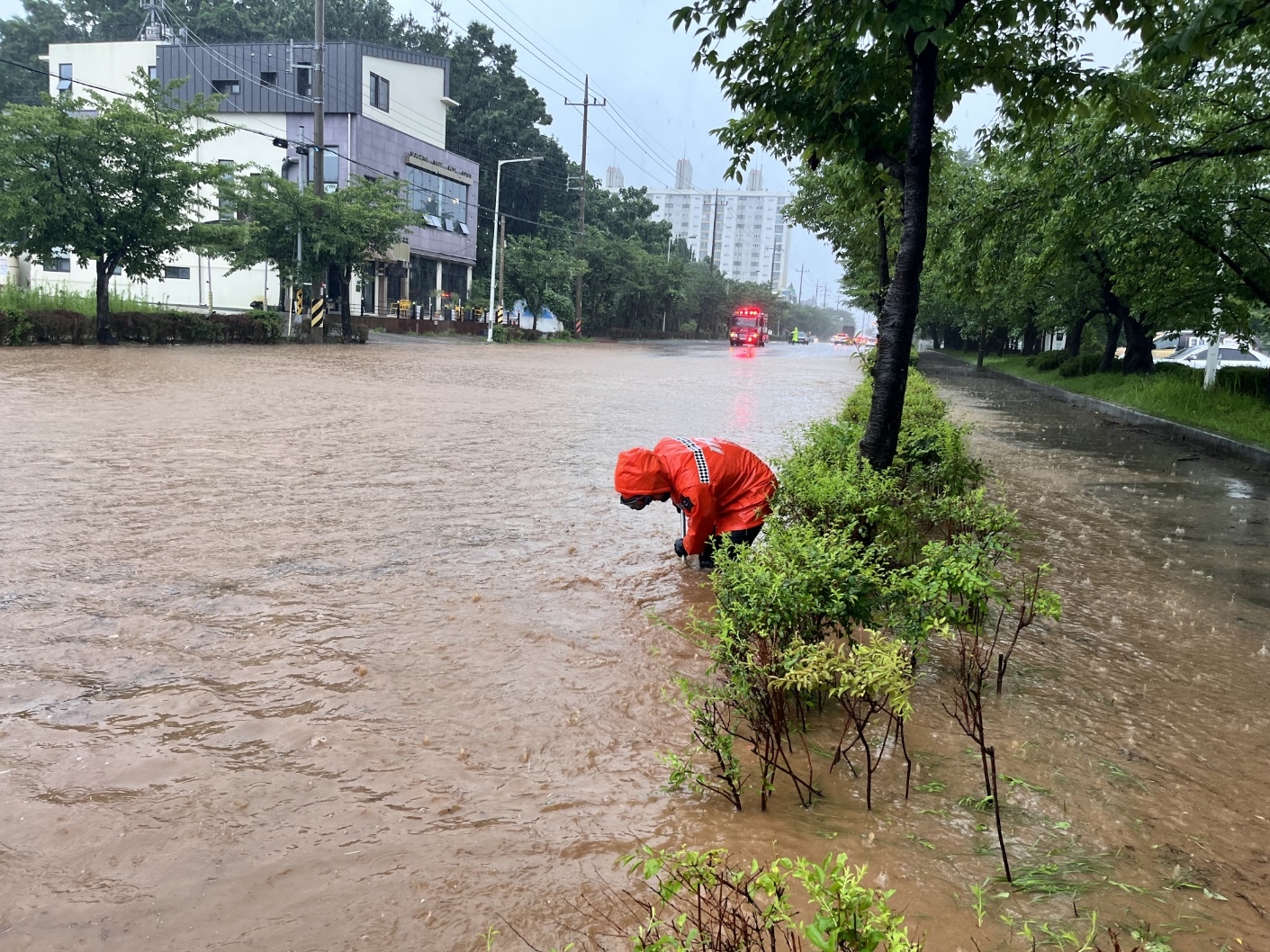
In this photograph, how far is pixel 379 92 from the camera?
135 ft

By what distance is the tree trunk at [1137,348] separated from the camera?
2425 cm

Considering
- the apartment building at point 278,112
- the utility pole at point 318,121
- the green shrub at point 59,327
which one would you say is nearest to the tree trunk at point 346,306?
the utility pole at point 318,121

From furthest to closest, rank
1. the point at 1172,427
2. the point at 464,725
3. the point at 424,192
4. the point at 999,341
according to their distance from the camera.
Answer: the point at 999,341, the point at 424,192, the point at 1172,427, the point at 464,725

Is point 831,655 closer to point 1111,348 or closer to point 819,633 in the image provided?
point 819,633

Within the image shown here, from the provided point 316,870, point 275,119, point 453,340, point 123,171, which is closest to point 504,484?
point 316,870

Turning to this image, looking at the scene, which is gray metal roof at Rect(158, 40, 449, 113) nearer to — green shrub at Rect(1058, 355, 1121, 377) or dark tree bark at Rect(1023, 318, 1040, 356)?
green shrub at Rect(1058, 355, 1121, 377)

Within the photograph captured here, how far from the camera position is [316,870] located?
2779mm

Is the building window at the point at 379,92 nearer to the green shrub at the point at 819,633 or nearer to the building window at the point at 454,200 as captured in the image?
the building window at the point at 454,200

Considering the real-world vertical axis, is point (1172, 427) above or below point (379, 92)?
below

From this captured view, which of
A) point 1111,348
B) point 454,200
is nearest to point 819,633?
point 1111,348

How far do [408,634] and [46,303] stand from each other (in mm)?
24757

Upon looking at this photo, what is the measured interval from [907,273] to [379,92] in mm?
41250

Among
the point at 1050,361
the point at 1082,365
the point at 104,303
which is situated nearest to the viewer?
the point at 104,303

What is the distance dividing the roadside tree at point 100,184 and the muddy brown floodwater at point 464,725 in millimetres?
17304
